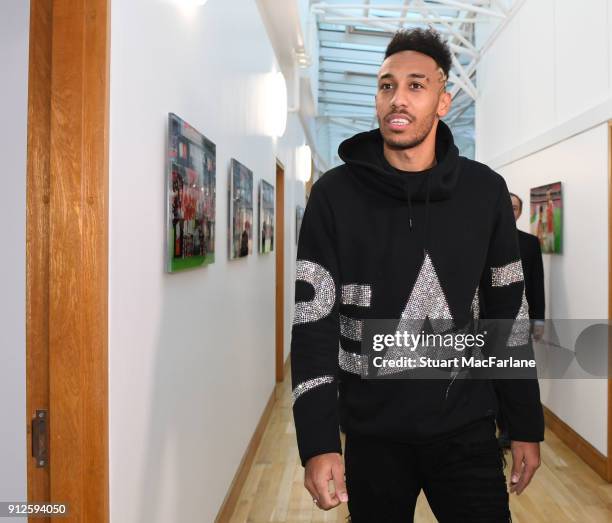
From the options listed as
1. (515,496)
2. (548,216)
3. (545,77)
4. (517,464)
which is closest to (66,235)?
(517,464)

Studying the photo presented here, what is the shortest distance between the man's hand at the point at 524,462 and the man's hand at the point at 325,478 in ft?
1.72

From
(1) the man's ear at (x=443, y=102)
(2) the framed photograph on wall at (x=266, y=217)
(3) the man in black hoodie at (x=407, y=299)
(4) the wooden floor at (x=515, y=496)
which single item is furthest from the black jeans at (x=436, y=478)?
(2) the framed photograph on wall at (x=266, y=217)

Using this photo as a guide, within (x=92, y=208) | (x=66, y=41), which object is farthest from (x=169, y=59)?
(x=92, y=208)

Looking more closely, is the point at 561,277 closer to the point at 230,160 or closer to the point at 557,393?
the point at 557,393

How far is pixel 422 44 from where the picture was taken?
1.53 meters

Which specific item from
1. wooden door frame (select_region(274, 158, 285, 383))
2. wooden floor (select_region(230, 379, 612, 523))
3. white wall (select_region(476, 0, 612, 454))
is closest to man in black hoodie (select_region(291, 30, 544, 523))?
wooden floor (select_region(230, 379, 612, 523))

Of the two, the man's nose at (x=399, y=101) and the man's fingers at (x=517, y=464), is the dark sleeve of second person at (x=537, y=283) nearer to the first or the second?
the man's fingers at (x=517, y=464)

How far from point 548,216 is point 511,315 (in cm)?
357

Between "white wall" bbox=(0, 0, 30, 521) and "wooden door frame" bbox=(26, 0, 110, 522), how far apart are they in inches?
16.4

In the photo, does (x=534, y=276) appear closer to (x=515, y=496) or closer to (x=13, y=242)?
(x=515, y=496)

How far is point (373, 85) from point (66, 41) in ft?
37.4

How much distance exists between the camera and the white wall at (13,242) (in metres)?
1.71

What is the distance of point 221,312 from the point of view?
2.85m

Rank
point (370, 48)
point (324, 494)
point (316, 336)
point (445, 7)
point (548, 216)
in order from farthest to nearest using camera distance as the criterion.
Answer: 1. point (370, 48)
2. point (445, 7)
3. point (548, 216)
4. point (316, 336)
5. point (324, 494)
